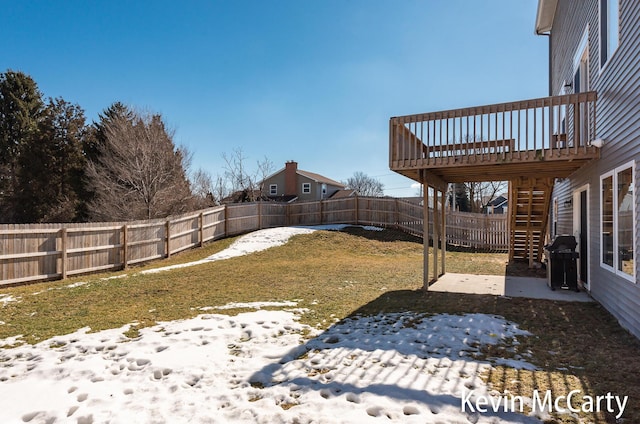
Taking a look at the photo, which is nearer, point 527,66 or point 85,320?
point 85,320

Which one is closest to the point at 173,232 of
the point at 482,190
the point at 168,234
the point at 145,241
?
the point at 168,234

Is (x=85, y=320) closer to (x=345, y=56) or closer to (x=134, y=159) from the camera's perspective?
(x=345, y=56)

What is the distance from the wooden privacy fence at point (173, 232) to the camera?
8086 millimetres

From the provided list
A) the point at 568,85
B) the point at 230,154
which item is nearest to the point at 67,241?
the point at 568,85

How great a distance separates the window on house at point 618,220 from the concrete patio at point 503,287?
1316 mm

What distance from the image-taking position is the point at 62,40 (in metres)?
12.1

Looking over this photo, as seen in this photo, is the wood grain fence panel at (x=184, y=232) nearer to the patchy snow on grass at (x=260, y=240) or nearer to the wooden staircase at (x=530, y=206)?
the patchy snow on grass at (x=260, y=240)

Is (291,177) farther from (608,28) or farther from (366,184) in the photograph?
(608,28)

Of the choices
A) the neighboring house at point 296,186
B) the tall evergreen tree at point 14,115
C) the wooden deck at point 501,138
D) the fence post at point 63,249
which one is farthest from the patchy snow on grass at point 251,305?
the tall evergreen tree at point 14,115

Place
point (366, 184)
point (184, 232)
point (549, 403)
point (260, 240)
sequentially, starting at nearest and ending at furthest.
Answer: point (549, 403)
point (184, 232)
point (260, 240)
point (366, 184)

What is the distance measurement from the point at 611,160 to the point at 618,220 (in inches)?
35.8

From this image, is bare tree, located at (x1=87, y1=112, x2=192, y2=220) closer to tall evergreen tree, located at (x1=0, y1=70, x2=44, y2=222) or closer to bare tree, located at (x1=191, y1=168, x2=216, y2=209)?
bare tree, located at (x1=191, y1=168, x2=216, y2=209)

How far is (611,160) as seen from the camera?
504 cm

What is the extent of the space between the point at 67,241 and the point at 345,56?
1033cm
